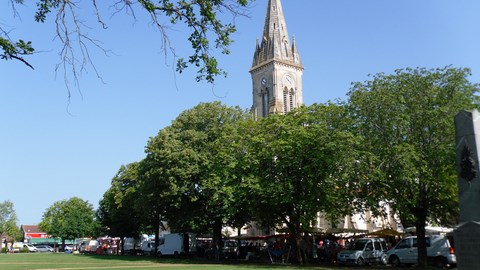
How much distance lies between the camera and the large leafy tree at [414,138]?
2391cm

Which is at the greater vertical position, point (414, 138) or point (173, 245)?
point (414, 138)

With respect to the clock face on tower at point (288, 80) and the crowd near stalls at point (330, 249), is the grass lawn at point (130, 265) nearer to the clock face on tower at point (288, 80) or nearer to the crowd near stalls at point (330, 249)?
the crowd near stalls at point (330, 249)

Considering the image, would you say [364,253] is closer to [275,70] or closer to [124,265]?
[124,265]

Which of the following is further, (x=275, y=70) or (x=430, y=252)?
(x=275, y=70)

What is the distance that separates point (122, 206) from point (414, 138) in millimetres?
33977

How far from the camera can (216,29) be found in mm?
9188

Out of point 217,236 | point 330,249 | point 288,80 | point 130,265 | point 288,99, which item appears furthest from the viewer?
point 288,80

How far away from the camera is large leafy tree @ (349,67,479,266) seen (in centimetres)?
2391

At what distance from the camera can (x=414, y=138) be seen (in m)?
25.0

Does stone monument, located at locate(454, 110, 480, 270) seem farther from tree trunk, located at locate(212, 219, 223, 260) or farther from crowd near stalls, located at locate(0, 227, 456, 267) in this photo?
tree trunk, located at locate(212, 219, 223, 260)

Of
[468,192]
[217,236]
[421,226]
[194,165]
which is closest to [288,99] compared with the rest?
[217,236]

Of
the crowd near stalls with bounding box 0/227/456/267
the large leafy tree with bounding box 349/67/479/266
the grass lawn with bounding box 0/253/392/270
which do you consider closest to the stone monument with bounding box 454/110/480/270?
the large leafy tree with bounding box 349/67/479/266

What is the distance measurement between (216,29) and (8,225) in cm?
9858

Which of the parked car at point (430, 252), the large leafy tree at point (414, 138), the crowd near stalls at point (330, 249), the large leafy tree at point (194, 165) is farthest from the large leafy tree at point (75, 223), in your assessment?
the large leafy tree at point (414, 138)
